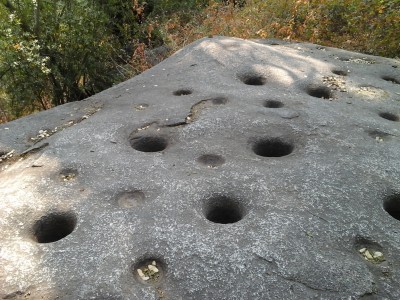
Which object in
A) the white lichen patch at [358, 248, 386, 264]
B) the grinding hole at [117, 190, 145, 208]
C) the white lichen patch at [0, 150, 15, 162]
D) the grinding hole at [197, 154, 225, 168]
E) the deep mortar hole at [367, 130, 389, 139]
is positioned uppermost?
the deep mortar hole at [367, 130, 389, 139]

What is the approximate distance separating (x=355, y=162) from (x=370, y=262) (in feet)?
4.51

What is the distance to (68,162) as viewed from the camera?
4484 millimetres

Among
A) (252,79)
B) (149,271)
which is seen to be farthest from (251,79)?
(149,271)

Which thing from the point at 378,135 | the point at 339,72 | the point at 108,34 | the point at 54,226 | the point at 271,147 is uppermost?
the point at 339,72

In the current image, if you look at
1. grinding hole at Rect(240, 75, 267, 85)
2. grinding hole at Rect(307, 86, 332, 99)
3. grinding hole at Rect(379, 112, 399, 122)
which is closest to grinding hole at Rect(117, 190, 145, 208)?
grinding hole at Rect(240, 75, 267, 85)

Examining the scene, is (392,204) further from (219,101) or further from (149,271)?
(219,101)

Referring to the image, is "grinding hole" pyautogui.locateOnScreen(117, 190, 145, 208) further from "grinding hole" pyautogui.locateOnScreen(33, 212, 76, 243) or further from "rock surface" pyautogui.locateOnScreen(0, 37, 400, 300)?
"grinding hole" pyautogui.locateOnScreen(33, 212, 76, 243)

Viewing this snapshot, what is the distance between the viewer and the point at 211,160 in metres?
4.51

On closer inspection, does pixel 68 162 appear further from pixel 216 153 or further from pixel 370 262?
pixel 370 262

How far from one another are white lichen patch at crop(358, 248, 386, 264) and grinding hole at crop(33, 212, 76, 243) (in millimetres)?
2612

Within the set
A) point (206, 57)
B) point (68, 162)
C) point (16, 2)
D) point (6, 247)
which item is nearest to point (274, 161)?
point (68, 162)

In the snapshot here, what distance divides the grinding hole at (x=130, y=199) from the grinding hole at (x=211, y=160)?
2.78 feet

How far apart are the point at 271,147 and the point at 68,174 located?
7.92 ft

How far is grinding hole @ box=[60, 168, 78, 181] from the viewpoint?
4.29 meters
